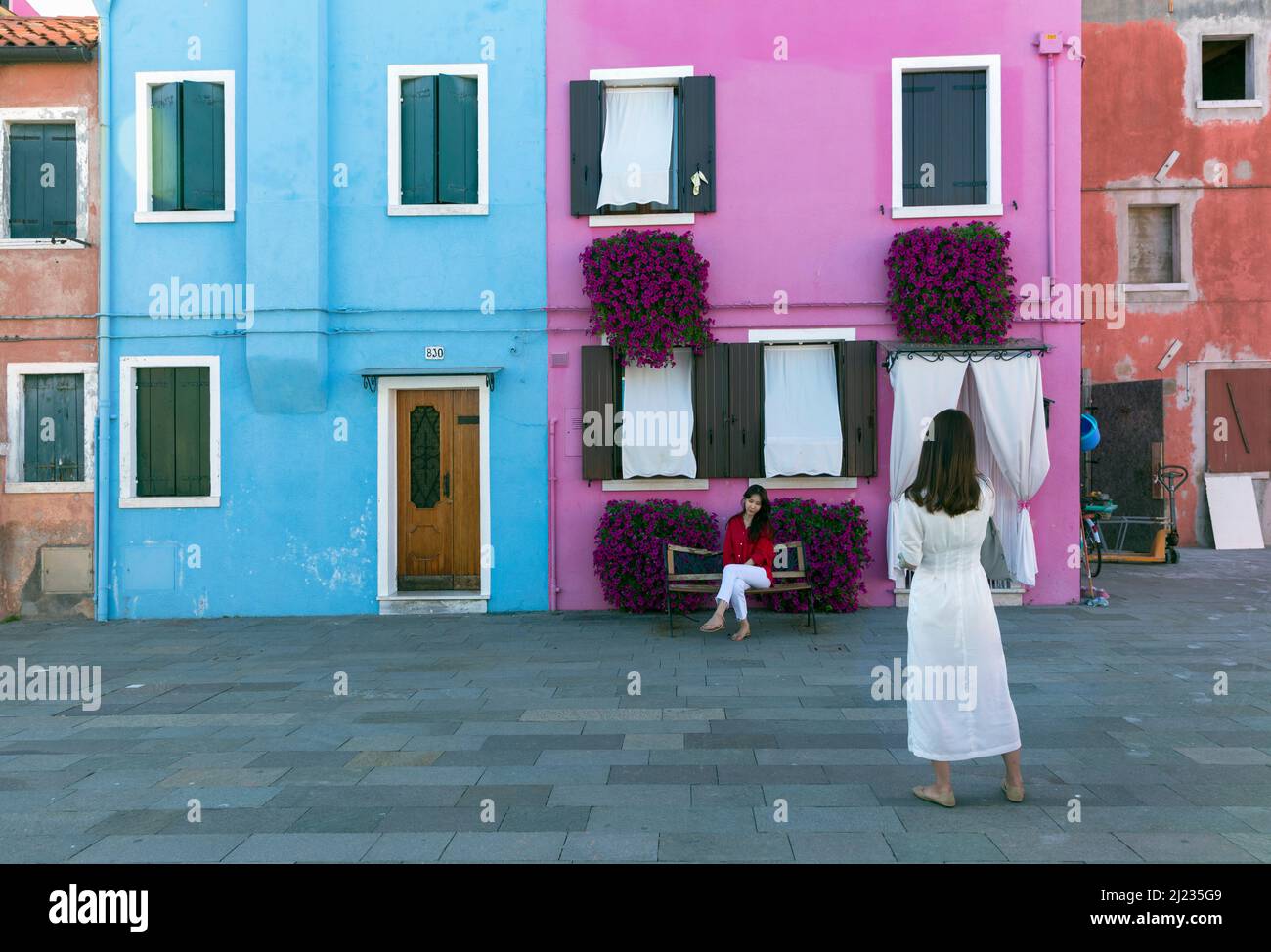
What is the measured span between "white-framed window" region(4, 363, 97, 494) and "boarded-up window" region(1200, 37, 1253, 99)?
20.5 metres

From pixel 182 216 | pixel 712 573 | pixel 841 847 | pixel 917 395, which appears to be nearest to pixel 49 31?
pixel 182 216

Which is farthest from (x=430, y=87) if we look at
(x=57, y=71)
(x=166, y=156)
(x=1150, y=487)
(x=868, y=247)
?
(x=1150, y=487)

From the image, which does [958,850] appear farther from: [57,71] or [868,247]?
[57,71]

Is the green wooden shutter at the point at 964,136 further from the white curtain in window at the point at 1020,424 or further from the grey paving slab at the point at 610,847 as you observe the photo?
the grey paving slab at the point at 610,847

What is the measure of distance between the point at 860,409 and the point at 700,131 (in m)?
3.87

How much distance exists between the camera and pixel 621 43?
1241 centimetres

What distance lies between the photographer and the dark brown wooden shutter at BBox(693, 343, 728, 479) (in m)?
12.2

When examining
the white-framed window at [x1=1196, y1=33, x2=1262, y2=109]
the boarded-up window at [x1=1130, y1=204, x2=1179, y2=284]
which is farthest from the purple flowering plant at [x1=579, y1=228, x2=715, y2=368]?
the white-framed window at [x1=1196, y1=33, x2=1262, y2=109]

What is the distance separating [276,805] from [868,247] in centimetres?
940

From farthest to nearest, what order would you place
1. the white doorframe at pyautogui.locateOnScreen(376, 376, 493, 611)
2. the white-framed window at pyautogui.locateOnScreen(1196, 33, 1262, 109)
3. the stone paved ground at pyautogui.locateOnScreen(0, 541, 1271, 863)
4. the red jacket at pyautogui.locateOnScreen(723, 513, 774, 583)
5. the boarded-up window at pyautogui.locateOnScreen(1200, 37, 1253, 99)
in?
the boarded-up window at pyautogui.locateOnScreen(1200, 37, 1253, 99), the white-framed window at pyautogui.locateOnScreen(1196, 33, 1262, 109), the white doorframe at pyautogui.locateOnScreen(376, 376, 493, 611), the red jacket at pyautogui.locateOnScreen(723, 513, 774, 583), the stone paved ground at pyautogui.locateOnScreen(0, 541, 1271, 863)

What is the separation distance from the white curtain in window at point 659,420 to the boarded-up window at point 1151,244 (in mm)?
12225

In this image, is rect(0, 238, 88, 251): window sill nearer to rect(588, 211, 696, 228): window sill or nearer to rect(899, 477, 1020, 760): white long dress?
rect(588, 211, 696, 228): window sill

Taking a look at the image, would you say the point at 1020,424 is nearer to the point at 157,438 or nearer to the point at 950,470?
the point at 950,470

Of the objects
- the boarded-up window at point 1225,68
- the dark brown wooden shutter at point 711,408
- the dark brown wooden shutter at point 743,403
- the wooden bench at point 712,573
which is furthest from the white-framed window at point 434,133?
the boarded-up window at point 1225,68
